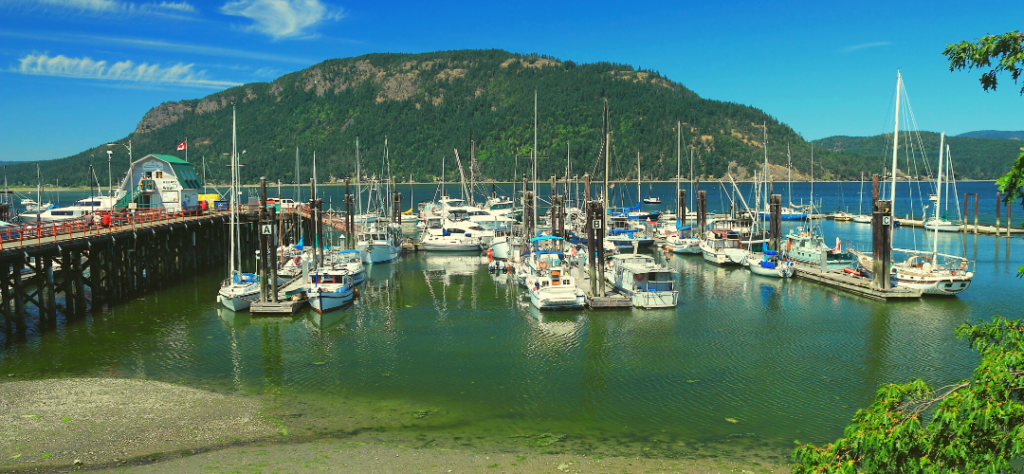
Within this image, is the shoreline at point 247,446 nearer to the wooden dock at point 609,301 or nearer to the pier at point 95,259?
the pier at point 95,259

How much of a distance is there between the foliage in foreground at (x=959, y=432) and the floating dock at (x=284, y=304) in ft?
114

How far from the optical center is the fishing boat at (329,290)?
40156 mm

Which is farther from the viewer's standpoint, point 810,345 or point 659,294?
point 659,294

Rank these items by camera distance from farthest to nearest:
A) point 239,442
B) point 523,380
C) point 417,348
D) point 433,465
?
point 417,348
point 523,380
point 239,442
point 433,465

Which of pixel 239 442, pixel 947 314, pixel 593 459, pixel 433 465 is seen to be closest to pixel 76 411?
pixel 239 442

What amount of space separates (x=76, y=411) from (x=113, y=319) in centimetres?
1770

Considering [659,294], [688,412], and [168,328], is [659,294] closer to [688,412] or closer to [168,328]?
[688,412]

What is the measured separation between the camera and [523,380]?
2781 centimetres

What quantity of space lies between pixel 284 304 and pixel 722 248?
41822mm

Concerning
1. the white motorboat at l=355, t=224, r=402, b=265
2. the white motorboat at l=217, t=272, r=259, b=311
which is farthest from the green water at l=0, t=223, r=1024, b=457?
the white motorboat at l=355, t=224, r=402, b=265

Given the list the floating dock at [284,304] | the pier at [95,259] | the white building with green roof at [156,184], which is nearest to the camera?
the pier at [95,259]

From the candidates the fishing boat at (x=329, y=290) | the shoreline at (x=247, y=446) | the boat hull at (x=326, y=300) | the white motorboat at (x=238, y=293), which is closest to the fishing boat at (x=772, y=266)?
the fishing boat at (x=329, y=290)

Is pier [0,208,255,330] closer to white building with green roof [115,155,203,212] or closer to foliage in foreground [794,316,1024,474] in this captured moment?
white building with green roof [115,155,203,212]

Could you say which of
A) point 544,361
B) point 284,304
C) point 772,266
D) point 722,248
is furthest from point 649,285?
point 722,248
